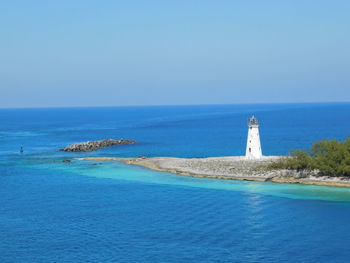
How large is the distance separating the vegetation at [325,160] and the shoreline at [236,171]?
772 millimetres

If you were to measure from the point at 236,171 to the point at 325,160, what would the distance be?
35.0 ft

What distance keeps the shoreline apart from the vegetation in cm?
77

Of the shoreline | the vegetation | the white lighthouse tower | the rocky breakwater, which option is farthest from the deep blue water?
the rocky breakwater

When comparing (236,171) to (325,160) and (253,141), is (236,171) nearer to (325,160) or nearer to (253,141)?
(253,141)

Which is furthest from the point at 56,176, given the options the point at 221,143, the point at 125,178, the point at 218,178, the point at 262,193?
the point at 221,143

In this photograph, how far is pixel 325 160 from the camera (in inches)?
2232

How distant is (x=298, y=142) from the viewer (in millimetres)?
102000

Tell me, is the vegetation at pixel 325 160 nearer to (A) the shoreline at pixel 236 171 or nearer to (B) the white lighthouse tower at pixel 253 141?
(A) the shoreline at pixel 236 171

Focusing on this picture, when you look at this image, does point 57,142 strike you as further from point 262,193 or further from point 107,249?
point 107,249

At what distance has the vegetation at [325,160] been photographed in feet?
182

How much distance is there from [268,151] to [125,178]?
3255 cm

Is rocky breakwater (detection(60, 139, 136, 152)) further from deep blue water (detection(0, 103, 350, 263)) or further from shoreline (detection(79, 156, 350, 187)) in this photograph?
deep blue water (detection(0, 103, 350, 263))

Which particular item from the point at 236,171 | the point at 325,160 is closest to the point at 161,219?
the point at 236,171

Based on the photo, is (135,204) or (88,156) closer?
(135,204)
